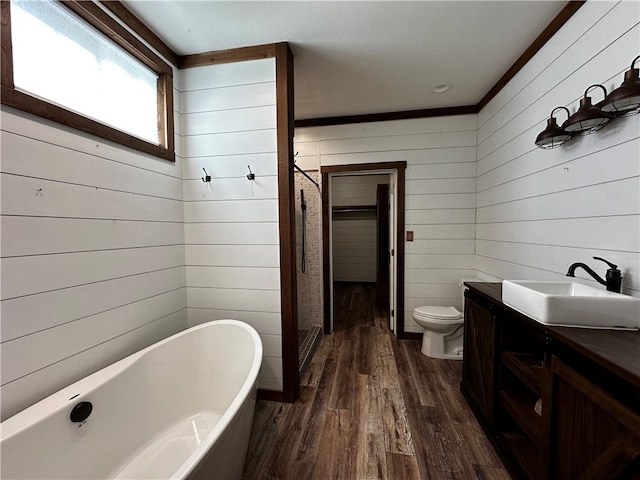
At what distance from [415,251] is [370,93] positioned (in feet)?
5.68

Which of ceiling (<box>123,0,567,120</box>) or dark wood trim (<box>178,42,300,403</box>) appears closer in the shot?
ceiling (<box>123,0,567,120</box>)

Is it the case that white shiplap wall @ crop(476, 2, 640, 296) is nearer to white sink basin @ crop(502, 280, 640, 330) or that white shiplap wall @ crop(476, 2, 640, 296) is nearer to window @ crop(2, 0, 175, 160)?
→ white sink basin @ crop(502, 280, 640, 330)

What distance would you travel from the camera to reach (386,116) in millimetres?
2838

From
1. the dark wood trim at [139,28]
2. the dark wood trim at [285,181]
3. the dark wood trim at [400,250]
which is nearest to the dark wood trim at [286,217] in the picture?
the dark wood trim at [285,181]

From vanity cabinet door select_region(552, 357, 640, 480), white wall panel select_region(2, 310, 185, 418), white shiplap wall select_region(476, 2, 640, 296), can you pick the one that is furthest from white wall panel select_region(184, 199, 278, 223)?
white shiplap wall select_region(476, 2, 640, 296)

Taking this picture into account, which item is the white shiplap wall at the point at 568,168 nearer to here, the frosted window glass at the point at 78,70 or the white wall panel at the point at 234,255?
the white wall panel at the point at 234,255

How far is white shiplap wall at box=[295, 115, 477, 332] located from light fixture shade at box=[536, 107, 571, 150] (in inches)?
47.4

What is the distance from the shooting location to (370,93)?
244cm

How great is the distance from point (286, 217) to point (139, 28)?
4.89 ft

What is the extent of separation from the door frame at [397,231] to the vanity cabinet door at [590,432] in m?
1.92

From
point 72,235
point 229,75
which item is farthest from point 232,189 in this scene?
point 72,235

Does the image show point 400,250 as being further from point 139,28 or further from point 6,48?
point 6,48

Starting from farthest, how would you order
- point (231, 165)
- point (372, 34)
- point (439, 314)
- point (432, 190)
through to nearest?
point (432, 190) < point (439, 314) < point (231, 165) < point (372, 34)

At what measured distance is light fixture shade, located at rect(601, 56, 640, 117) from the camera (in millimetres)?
1021
